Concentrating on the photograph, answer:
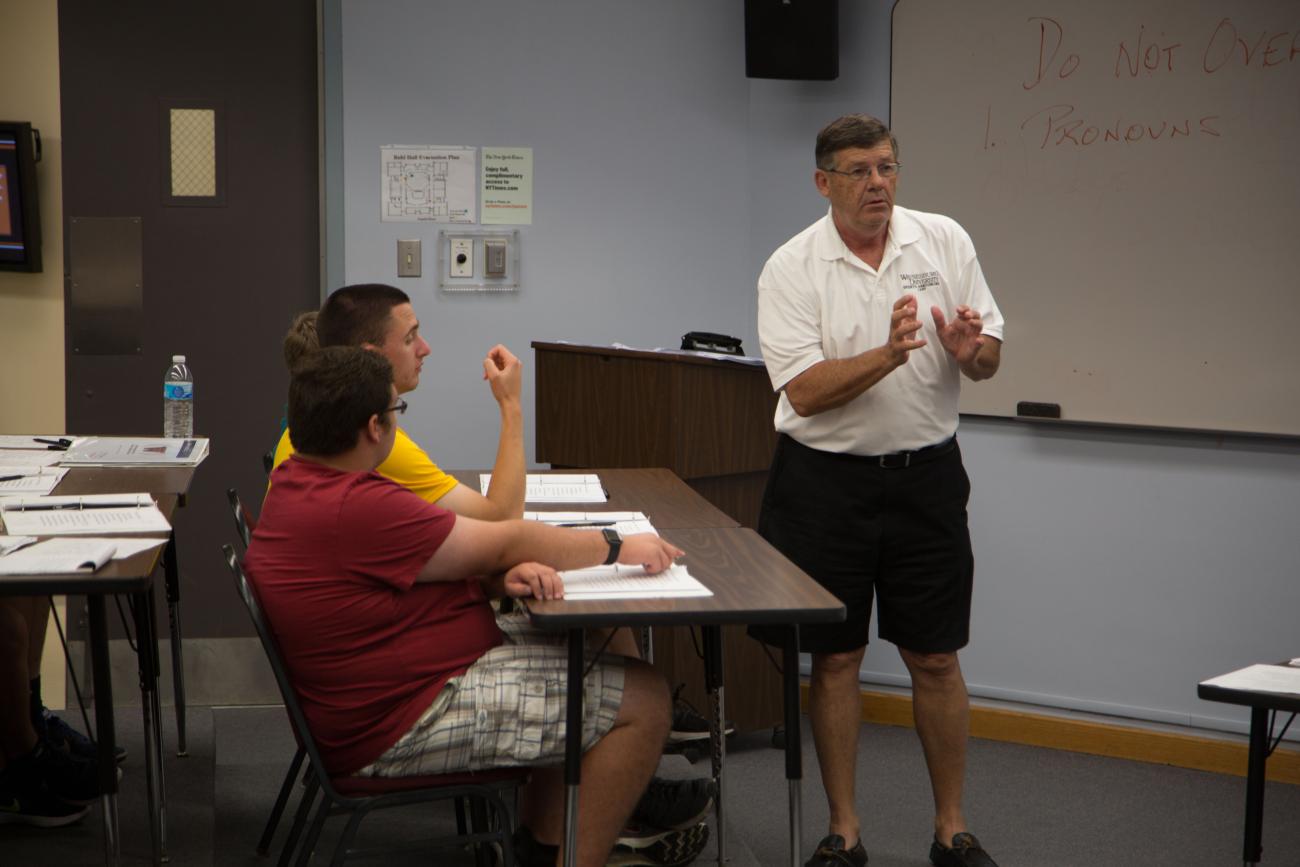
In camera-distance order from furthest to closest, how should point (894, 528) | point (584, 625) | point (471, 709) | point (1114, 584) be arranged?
point (1114, 584) < point (894, 528) < point (471, 709) < point (584, 625)

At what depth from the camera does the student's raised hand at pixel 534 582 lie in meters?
2.11

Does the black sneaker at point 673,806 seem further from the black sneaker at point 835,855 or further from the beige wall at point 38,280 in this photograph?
the beige wall at point 38,280

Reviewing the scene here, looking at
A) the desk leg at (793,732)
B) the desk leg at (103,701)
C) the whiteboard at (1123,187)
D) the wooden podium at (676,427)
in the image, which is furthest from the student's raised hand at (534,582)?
the whiteboard at (1123,187)

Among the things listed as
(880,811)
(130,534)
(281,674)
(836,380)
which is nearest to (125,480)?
(130,534)

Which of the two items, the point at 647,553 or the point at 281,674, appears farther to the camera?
the point at 647,553

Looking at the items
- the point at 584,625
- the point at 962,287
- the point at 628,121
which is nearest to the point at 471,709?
the point at 584,625

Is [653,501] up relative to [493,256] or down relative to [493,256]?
down

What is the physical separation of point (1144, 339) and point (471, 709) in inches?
98.2

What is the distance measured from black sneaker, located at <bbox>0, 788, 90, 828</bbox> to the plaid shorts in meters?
1.39

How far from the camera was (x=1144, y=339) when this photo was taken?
153 inches

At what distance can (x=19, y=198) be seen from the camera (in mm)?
4254

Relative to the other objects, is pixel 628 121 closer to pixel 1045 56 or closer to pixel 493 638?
pixel 1045 56

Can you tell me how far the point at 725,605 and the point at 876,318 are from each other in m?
1.14

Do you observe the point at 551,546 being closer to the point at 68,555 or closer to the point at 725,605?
the point at 725,605
